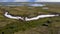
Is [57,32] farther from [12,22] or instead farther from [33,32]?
[12,22]

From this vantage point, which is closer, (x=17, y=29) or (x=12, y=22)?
(x=17, y=29)

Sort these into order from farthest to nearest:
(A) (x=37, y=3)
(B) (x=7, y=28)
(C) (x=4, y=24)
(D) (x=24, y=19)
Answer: (A) (x=37, y=3) < (D) (x=24, y=19) < (C) (x=4, y=24) < (B) (x=7, y=28)

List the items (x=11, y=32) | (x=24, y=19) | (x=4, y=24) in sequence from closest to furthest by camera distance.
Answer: (x=11, y=32)
(x=4, y=24)
(x=24, y=19)

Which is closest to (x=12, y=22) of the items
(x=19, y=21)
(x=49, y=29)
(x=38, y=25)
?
(x=19, y=21)

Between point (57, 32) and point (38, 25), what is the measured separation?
0.35 m

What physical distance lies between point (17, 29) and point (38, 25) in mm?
352

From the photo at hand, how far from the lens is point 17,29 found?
202 cm

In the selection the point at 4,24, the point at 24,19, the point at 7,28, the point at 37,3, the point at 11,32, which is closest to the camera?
the point at 11,32

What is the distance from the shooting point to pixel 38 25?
84.8 inches

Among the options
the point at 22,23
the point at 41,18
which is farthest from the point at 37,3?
the point at 22,23

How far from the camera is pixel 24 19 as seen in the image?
2361 millimetres

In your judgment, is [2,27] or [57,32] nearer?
[57,32]

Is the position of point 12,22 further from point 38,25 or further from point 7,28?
point 38,25

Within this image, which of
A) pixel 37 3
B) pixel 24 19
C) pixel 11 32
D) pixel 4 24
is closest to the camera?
pixel 11 32
